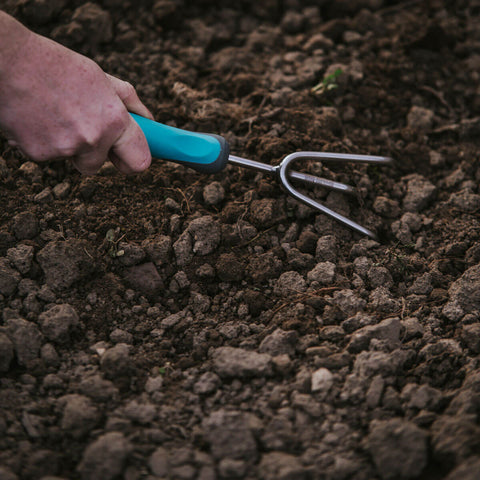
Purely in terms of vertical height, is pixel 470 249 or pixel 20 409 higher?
pixel 20 409

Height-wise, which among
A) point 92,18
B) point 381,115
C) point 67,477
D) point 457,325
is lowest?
point 457,325

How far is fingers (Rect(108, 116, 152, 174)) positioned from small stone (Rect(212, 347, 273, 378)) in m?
0.72

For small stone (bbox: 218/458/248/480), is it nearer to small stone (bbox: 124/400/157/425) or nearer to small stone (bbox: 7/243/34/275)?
small stone (bbox: 124/400/157/425)

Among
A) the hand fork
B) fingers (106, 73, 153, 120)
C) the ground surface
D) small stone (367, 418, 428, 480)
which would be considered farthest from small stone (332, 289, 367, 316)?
fingers (106, 73, 153, 120)

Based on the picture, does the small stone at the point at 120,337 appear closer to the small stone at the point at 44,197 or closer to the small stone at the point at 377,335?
the small stone at the point at 44,197

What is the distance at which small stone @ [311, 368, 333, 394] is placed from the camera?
1.55 m

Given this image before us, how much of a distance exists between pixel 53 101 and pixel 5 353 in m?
0.79

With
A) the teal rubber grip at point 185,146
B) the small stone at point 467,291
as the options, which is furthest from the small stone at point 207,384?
the small stone at point 467,291

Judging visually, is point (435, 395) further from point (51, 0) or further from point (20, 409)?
point (51, 0)

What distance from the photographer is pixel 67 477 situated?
55.0 inches

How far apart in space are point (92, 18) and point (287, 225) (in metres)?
1.42

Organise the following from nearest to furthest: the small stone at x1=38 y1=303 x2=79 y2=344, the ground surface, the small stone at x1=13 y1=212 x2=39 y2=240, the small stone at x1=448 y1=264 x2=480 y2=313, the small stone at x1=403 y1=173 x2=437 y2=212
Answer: the ground surface < the small stone at x1=38 y1=303 x2=79 y2=344 < the small stone at x1=448 y1=264 x2=480 y2=313 < the small stone at x1=13 y1=212 x2=39 y2=240 < the small stone at x1=403 y1=173 x2=437 y2=212

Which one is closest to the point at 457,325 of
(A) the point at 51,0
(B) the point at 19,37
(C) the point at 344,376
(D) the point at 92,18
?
(C) the point at 344,376

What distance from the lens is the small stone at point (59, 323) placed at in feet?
5.50
